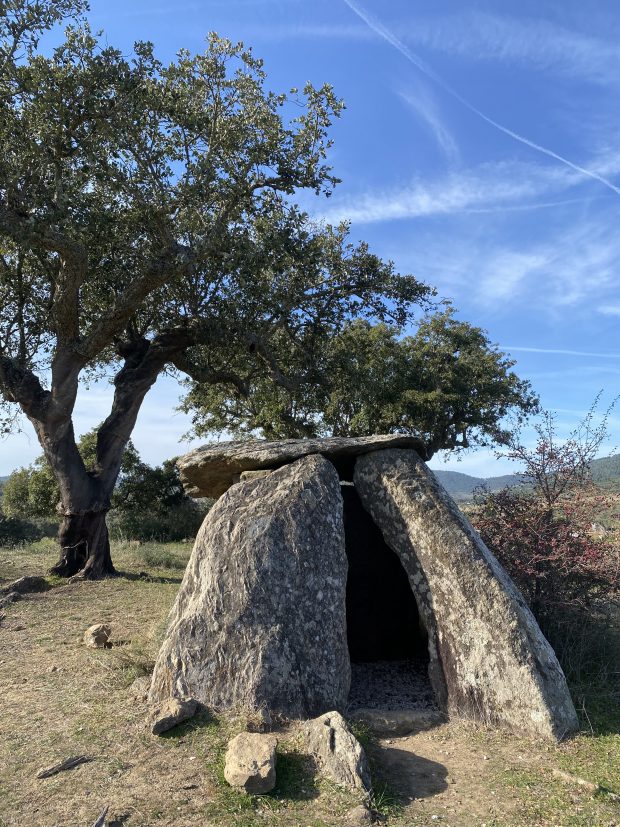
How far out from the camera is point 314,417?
18.3 m

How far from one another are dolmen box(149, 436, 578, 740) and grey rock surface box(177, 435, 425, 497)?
0.03 meters

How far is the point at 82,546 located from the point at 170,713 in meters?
9.09

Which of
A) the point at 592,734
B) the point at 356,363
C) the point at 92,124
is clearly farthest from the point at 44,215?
the point at 592,734

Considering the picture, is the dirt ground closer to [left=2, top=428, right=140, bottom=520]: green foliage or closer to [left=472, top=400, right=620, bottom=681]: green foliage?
[left=472, top=400, right=620, bottom=681]: green foliage

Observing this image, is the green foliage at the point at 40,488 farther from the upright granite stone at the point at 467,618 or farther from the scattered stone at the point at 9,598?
the upright granite stone at the point at 467,618

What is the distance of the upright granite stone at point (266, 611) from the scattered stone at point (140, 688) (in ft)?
0.73

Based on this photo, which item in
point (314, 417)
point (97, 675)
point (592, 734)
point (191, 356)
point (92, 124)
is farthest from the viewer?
point (314, 417)

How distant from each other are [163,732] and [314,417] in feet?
42.7

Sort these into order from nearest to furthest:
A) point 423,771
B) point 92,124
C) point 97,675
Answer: point 423,771 → point 97,675 → point 92,124

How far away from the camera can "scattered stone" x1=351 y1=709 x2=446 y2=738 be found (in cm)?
613

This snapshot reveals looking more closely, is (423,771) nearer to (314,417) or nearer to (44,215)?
(44,215)

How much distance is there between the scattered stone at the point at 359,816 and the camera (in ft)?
14.8

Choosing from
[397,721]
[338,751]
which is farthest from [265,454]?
[338,751]

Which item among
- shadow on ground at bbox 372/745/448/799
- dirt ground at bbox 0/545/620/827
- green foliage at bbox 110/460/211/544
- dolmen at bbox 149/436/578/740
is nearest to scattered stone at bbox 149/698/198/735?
dirt ground at bbox 0/545/620/827
